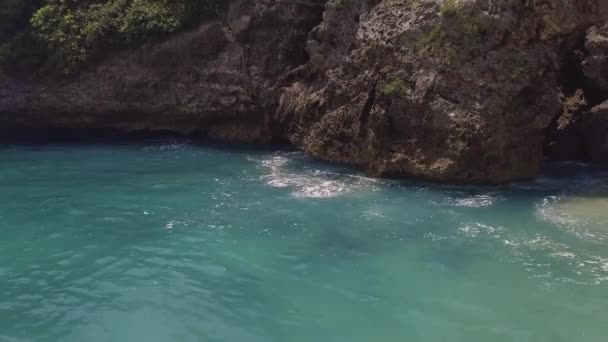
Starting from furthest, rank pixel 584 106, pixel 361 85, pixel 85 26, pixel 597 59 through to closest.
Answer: pixel 85 26 < pixel 361 85 < pixel 584 106 < pixel 597 59

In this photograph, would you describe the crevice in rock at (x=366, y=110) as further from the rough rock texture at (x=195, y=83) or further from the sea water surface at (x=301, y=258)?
the rough rock texture at (x=195, y=83)

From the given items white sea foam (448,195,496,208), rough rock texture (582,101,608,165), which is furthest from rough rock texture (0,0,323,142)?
rough rock texture (582,101,608,165)

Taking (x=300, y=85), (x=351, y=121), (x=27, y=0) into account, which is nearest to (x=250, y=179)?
(x=351, y=121)

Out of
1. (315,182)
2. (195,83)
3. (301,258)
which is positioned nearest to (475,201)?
(315,182)

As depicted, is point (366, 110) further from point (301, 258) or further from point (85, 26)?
point (85, 26)

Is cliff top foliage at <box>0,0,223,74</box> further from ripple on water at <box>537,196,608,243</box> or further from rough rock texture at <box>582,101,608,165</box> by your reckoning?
ripple on water at <box>537,196,608,243</box>

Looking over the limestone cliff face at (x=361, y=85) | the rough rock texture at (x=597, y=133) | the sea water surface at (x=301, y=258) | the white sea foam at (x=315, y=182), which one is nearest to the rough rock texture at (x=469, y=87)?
the limestone cliff face at (x=361, y=85)

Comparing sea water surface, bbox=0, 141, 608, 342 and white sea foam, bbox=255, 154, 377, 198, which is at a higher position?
white sea foam, bbox=255, 154, 377, 198
